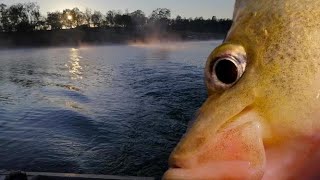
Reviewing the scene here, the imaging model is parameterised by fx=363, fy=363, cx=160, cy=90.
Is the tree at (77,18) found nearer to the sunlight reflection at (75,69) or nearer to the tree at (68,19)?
the tree at (68,19)

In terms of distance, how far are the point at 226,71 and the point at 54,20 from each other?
5320 inches

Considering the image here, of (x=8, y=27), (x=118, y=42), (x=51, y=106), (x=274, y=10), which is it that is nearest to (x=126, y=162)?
(x=51, y=106)

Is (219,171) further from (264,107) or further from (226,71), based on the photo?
(226,71)

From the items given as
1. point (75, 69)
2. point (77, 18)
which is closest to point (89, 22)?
point (77, 18)

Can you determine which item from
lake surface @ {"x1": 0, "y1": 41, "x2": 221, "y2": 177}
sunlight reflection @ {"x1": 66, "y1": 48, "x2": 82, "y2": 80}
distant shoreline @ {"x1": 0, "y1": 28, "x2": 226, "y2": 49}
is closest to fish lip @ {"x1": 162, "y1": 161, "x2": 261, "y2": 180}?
lake surface @ {"x1": 0, "y1": 41, "x2": 221, "y2": 177}

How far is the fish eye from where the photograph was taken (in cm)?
174

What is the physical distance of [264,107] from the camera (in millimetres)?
1646

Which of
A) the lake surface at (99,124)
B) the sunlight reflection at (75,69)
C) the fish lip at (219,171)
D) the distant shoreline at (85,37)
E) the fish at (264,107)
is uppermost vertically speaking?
the fish at (264,107)

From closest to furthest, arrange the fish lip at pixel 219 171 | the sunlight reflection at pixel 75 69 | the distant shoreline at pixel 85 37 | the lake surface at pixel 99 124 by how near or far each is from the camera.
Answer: the fish lip at pixel 219 171, the lake surface at pixel 99 124, the sunlight reflection at pixel 75 69, the distant shoreline at pixel 85 37

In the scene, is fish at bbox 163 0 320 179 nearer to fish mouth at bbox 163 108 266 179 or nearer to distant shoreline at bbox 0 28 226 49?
fish mouth at bbox 163 108 266 179

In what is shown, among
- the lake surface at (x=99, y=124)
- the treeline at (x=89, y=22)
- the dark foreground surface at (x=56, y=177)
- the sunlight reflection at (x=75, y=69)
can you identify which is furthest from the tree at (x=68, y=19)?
the dark foreground surface at (x=56, y=177)

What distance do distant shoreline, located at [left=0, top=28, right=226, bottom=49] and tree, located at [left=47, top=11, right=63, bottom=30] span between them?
393 inches

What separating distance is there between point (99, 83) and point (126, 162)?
60.4ft

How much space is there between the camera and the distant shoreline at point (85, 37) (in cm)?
10525
